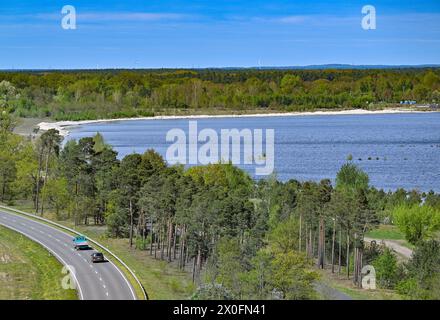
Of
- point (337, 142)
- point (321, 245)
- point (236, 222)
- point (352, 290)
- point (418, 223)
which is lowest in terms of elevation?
point (352, 290)

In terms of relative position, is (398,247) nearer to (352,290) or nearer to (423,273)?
(423,273)

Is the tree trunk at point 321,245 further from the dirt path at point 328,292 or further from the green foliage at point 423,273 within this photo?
the dirt path at point 328,292

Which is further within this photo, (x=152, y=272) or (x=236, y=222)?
(x=236, y=222)

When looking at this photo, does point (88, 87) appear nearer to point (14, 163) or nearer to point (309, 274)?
point (14, 163)

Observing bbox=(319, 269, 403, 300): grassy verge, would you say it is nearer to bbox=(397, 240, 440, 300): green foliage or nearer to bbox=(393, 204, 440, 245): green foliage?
bbox=(397, 240, 440, 300): green foliage

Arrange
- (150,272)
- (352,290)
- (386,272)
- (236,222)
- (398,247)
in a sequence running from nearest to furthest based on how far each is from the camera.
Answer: (352,290) → (150,272) → (386,272) → (236,222) → (398,247)

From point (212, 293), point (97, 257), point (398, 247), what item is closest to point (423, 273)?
point (398, 247)

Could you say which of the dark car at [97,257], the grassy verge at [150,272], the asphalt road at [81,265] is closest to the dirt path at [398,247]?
the grassy verge at [150,272]

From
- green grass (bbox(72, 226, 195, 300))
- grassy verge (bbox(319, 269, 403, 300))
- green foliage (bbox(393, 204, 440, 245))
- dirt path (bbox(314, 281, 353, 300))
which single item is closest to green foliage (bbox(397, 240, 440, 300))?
grassy verge (bbox(319, 269, 403, 300))
